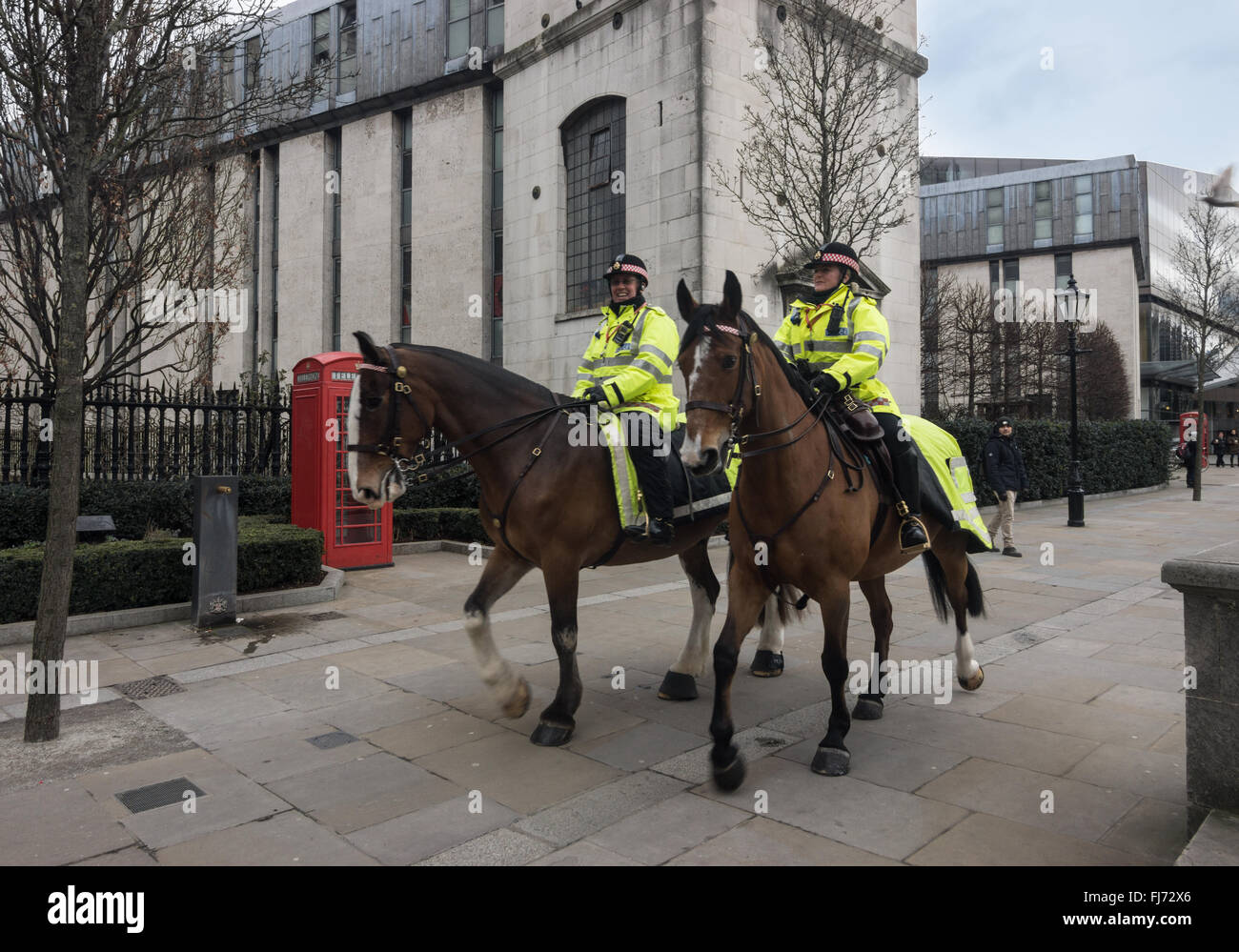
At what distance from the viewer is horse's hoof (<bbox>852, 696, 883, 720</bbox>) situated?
5.41 meters

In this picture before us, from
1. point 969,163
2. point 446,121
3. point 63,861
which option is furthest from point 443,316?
point 969,163

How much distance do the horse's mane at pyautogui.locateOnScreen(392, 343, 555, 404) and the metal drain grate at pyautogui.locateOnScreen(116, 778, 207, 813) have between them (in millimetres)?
2706

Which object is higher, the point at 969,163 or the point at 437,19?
the point at 969,163

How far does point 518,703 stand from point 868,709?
7.50ft

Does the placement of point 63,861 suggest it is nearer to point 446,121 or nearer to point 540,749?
point 540,749

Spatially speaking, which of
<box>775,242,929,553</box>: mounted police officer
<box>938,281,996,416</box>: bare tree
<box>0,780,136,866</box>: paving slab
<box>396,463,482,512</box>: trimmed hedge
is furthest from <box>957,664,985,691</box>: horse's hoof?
<box>938,281,996,416</box>: bare tree

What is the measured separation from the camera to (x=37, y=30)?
19.3ft

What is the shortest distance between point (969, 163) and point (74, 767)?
88697mm

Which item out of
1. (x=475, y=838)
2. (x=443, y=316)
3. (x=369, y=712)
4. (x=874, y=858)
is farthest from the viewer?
(x=443, y=316)

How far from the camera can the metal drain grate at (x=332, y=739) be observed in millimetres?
5008

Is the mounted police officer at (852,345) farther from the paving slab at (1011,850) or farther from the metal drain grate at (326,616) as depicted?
the metal drain grate at (326,616)


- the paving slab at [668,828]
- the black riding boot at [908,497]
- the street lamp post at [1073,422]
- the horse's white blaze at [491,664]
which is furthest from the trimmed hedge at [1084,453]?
the paving slab at [668,828]

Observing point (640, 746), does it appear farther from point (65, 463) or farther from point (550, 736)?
point (65, 463)

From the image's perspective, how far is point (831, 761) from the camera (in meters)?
4.46
